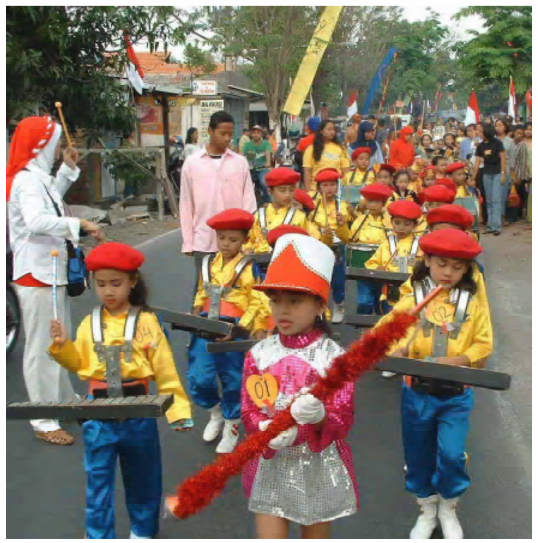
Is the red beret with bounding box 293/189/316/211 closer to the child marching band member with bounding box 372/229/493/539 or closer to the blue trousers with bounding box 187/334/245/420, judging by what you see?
the blue trousers with bounding box 187/334/245/420

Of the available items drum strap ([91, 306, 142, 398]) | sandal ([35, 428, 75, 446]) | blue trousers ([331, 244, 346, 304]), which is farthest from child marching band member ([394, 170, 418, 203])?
drum strap ([91, 306, 142, 398])

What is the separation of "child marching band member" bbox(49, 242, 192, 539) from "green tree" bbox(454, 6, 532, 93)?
2489 centimetres

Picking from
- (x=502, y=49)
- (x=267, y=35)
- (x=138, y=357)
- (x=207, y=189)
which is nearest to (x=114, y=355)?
(x=138, y=357)

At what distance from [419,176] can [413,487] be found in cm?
1070

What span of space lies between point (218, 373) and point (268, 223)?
2.16m

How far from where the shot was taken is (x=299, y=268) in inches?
117

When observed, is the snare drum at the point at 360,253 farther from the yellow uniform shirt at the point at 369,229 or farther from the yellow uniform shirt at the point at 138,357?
the yellow uniform shirt at the point at 138,357

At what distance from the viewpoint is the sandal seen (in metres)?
5.31

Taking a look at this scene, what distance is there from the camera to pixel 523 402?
6215 mm

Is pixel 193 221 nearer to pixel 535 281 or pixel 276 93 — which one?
pixel 535 281

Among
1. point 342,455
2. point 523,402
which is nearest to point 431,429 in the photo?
point 342,455

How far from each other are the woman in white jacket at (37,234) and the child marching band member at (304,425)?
7.04 ft

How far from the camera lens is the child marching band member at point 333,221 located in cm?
823

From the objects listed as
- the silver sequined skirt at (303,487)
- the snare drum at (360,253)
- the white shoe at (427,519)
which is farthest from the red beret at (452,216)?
the silver sequined skirt at (303,487)
